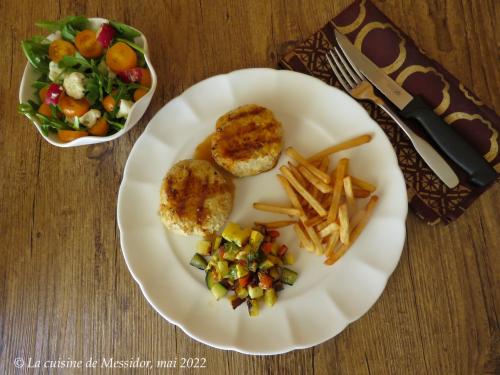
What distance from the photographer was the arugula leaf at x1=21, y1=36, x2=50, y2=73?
2.45 metres

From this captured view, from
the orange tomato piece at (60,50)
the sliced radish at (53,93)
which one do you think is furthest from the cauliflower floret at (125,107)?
the orange tomato piece at (60,50)

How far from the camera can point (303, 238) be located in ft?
7.84

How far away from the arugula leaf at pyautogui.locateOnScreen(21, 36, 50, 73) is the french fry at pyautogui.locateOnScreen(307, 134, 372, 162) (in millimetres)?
1758

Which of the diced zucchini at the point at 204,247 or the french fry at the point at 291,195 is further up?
the french fry at the point at 291,195

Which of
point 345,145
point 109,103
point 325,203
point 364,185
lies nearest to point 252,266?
point 325,203

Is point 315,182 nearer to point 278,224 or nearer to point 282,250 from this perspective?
point 278,224

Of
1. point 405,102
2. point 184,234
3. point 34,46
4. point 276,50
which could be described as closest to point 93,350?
point 184,234

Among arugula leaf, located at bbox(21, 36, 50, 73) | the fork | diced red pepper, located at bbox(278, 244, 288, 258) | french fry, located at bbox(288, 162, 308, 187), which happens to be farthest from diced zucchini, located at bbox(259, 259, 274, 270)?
arugula leaf, located at bbox(21, 36, 50, 73)

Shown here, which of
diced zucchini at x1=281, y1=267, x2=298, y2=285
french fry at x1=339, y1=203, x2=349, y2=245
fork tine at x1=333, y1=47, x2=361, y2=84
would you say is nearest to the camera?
french fry at x1=339, y1=203, x2=349, y2=245

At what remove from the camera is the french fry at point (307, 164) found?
2.39 metres

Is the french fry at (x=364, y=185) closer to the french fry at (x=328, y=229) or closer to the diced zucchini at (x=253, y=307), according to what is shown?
the french fry at (x=328, y=229)

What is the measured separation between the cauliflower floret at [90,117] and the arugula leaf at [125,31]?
522 millimetres

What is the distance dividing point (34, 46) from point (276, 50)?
5.05ft

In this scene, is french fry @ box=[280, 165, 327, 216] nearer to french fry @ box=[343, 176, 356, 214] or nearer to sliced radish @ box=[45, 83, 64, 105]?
french fry @ box=[343, 176, 356, 214]
